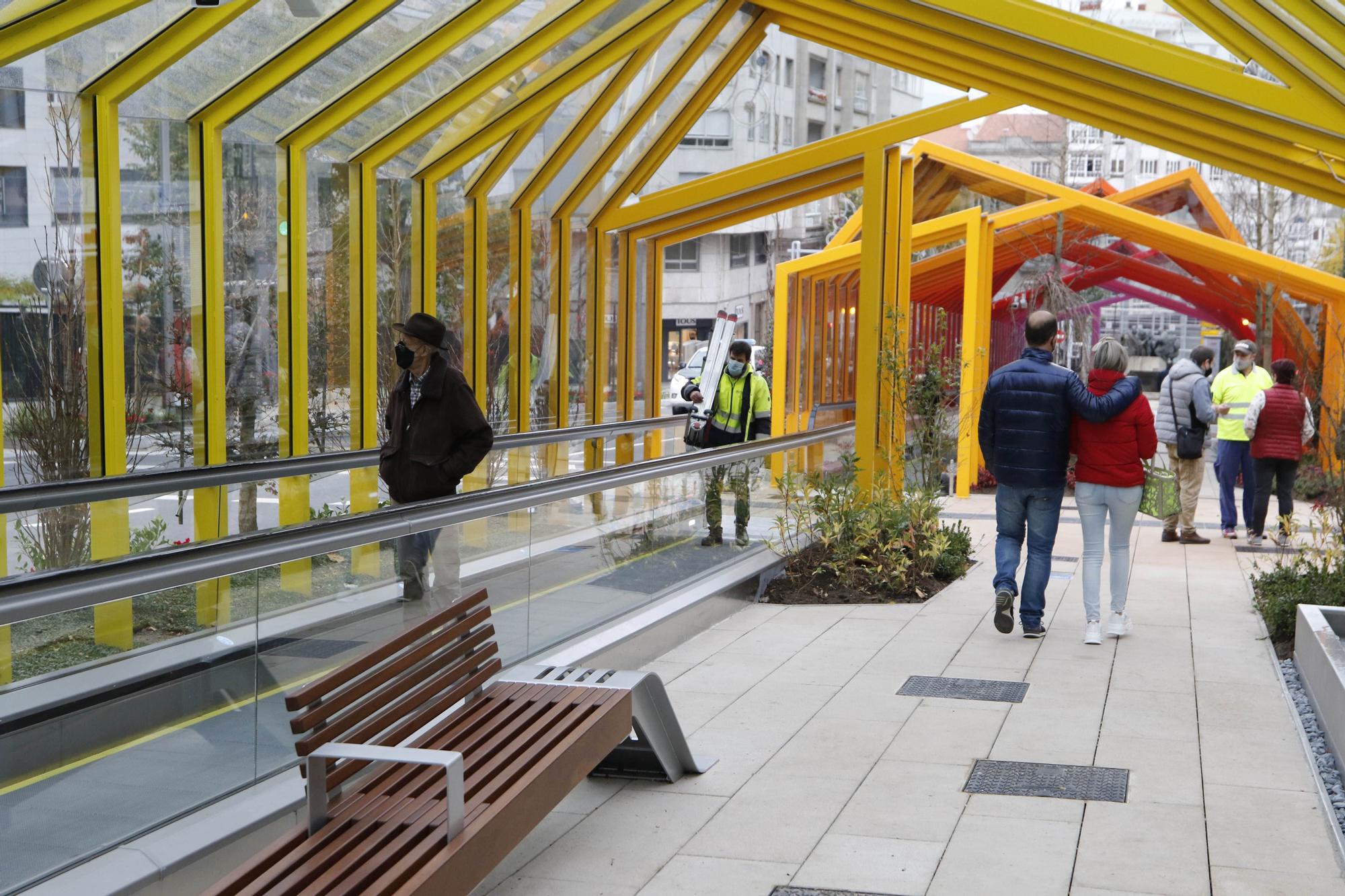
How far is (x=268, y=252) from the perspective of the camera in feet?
29.2

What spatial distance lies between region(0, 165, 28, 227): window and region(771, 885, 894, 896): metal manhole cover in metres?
5.30

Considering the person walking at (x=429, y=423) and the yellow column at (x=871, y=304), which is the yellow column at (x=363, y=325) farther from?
the yellow column at (x=871, y=304)

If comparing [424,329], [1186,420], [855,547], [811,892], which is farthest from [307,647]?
[1186,420]

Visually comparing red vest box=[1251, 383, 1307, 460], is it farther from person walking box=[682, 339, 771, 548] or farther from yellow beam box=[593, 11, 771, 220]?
yellow beam box=[593, 11, 771, 220]

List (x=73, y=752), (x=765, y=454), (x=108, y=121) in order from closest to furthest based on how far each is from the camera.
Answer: (x=73, y=752)
(x=108, y=121)
(x=765, y=454)

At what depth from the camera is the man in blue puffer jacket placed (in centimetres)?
795

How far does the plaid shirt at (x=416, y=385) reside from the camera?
6895 mm

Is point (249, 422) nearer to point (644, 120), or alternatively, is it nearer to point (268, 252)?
point (268, 252)

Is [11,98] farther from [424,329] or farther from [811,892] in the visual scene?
[811,892]

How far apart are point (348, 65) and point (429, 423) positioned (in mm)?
2815

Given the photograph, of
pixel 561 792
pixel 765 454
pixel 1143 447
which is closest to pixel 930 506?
pixel 765 454

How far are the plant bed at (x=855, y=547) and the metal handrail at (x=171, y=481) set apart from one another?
8.21ft

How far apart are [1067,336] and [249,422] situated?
76.5ft

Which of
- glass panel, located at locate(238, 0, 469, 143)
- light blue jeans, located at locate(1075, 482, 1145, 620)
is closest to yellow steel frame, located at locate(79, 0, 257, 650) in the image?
glass panel, located at locate(238, 0, 469, 143)
